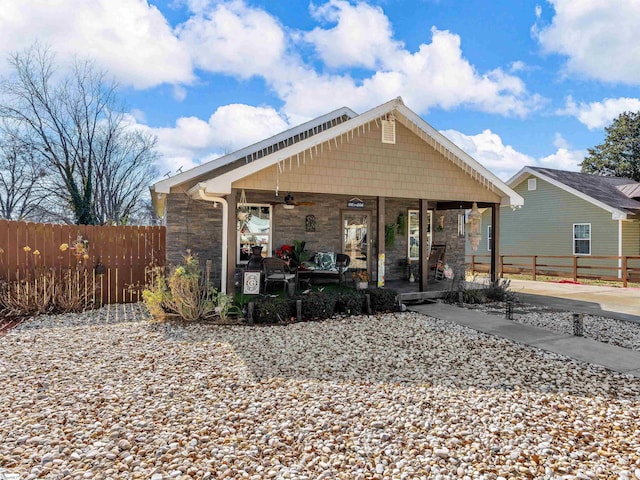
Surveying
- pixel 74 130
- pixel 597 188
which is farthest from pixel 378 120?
pixel 74 130

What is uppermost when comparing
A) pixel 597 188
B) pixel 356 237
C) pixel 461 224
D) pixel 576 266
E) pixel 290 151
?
pixel 597 188

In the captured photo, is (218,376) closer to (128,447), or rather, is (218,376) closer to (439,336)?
(128,447)

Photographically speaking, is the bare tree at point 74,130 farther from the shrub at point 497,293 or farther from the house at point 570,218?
the house at point 570,218

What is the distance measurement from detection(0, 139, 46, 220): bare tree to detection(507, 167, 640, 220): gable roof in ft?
81.4

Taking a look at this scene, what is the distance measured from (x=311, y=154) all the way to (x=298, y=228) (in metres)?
2.92

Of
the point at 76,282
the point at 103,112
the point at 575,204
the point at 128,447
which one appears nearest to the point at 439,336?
the point at 128,447

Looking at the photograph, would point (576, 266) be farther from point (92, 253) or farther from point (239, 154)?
point (92, 253)

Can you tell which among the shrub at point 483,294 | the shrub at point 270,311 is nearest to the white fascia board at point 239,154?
the shrub at point 270,311

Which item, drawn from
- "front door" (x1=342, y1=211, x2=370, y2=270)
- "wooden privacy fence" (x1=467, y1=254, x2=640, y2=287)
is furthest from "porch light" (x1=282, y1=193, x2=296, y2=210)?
"wooden privacy fence" (x1=467, y1=254, x2=640, y2=287)

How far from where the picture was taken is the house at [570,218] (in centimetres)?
1529

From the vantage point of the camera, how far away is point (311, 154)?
8.05 m

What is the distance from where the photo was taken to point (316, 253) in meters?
10.6

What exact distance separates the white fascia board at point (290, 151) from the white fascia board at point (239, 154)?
196 cm

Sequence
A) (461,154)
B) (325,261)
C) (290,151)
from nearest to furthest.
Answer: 1. (290,151)
2. (461,154)
3. (325,261)
